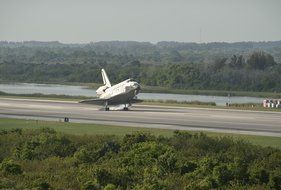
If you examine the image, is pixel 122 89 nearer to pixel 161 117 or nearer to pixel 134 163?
pixel 161 117

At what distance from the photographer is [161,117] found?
5938cm

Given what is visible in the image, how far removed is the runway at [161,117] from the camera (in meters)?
50.6

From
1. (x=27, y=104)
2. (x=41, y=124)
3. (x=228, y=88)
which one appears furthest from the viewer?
(x=228, y=88)

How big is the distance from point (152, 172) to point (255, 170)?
3.98 metres

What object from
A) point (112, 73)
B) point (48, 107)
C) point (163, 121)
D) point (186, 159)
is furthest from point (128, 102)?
point (112, 73)

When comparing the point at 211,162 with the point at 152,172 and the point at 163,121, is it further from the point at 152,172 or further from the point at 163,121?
the point at 163,121

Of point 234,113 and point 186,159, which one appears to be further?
point 234,113

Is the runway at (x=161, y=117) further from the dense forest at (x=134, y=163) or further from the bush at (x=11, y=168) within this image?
the bush at (x=11, y=168)

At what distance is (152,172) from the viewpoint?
87.8ft

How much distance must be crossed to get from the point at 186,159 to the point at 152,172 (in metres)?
3.31

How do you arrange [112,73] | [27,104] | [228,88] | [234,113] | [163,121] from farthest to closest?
[112,73], [228,88], [27,104], [234,113], [163,121]

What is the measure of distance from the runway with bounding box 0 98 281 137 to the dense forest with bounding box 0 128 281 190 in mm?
13500

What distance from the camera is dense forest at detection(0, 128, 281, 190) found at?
25391mm

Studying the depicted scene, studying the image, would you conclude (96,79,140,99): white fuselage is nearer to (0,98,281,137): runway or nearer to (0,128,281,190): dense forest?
(0,98,281,137): runway
